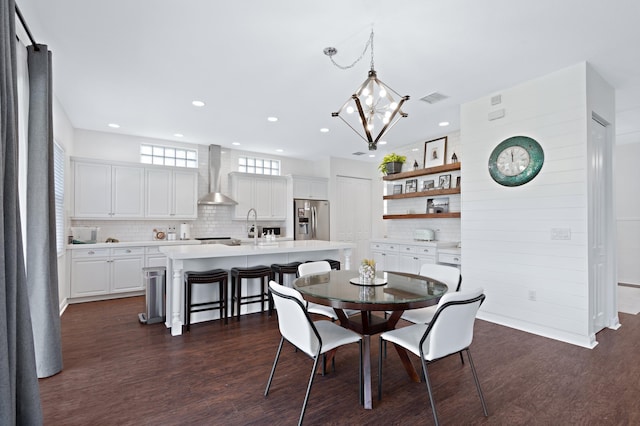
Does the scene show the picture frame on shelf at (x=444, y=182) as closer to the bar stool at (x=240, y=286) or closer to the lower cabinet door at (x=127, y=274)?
the bar stool at (x=240, y=286)

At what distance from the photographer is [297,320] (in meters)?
2.12

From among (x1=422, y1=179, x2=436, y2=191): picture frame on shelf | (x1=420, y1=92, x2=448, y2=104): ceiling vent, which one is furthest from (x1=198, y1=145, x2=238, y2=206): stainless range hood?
(x1=420, y1=92, x2=448, y2=104): ceiling vent

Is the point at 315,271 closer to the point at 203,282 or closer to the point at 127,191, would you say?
the point at 203,282

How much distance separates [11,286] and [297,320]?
1456 mm

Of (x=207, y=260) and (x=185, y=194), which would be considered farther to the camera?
(x=185, y=194)

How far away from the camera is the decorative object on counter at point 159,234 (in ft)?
19.8

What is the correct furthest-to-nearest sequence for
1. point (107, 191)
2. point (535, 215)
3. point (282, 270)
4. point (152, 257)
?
point (152, 257) → point (107, 191) → point (282, 270) → point (535, 215)

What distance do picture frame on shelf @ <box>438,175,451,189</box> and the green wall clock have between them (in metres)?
1.56

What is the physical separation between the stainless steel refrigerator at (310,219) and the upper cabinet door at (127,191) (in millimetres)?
3084

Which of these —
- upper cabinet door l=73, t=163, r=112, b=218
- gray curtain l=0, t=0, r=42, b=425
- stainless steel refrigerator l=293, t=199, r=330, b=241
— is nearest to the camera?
gray curtain l=0, t=0, r=42, b=425

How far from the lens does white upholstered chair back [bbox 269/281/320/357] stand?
2.06 meters

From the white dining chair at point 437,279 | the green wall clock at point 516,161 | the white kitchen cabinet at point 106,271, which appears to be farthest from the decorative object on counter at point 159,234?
the green wall clock at point 516,161

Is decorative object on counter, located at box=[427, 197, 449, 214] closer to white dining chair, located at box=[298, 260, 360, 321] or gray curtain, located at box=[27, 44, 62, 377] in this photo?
white dining chair, located at box=[298, 260, 360, 321]

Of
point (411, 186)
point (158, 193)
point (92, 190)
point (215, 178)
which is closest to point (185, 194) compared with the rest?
point (158, 193)
